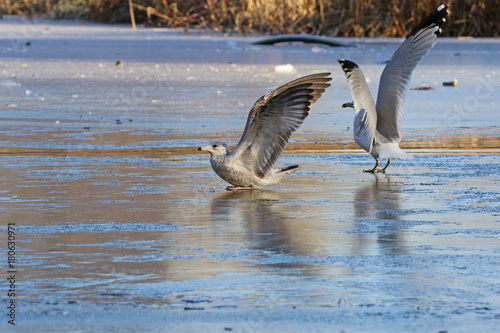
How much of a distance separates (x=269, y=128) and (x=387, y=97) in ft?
4.44

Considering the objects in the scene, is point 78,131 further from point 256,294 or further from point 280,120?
point 256,294

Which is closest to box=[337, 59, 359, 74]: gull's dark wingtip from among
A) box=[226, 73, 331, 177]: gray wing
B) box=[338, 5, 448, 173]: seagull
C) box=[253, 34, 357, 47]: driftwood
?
box=[338, 5, 448, 173]: seagull

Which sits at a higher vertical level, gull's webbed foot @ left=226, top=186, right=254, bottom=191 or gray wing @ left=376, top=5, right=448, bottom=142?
gray wing @ left=376, top=5, right=448, bottom=142

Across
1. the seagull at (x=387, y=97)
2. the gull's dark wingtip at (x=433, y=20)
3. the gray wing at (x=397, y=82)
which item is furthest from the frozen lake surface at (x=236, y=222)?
the gull's dark wingtip at (x=433, y=20)

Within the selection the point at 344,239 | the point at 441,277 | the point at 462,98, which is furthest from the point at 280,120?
the point at 462,98

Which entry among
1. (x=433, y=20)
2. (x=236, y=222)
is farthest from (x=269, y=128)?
(x=433, y=20)

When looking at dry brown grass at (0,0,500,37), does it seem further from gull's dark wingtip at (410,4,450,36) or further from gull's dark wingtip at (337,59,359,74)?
gull's dark wingtip at (337,59,359,74)

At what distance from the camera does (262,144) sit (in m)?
6.71

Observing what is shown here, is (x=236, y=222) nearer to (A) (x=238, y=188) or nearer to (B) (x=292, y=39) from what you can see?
(A) (x=238, y=188)

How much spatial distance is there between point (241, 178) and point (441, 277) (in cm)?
250

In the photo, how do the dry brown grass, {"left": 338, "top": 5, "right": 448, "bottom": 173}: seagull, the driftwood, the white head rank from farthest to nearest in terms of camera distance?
the dry brown grass < the driftwood < {"left": 338, "top": 5, "right": 448, "bottom": 173}: seagull < the white head

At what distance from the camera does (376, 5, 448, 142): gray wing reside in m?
7.70

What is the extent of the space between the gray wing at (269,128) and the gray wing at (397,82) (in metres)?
1.02

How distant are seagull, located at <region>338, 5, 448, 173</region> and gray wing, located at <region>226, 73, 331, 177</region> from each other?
557mm
